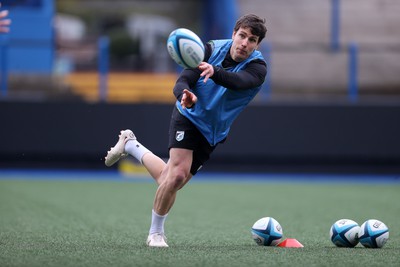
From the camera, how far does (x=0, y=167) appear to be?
675 inches

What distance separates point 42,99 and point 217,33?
16.6 ft

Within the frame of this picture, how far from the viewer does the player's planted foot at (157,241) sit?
6.83 metres

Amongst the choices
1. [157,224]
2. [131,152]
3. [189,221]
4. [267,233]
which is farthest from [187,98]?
[189,221]

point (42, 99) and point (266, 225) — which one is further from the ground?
point (266, 225)

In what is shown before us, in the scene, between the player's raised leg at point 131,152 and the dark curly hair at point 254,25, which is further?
the player's raised leg at point 131,152

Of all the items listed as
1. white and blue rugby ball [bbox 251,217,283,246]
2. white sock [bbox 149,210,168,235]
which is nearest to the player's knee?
white sock [bbox 149,210,168,235]

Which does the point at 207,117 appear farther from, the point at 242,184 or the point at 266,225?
the point at 242,184

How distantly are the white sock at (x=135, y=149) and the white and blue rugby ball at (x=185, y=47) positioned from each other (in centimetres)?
135

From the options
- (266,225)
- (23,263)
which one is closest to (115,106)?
(266,225)

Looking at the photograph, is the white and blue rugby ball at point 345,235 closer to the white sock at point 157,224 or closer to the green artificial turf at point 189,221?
the green artificial turf at point 189,221

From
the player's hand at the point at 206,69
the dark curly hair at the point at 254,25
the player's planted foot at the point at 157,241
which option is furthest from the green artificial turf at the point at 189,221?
the dark curly hair at the point at 254,25

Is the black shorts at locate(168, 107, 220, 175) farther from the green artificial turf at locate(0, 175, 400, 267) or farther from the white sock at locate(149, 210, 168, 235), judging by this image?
the green artificial turf at locate(0, 175, 400, 267)

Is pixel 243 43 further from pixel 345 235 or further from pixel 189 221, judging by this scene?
pixel 189 221

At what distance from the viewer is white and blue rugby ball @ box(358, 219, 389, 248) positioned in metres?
6.93
